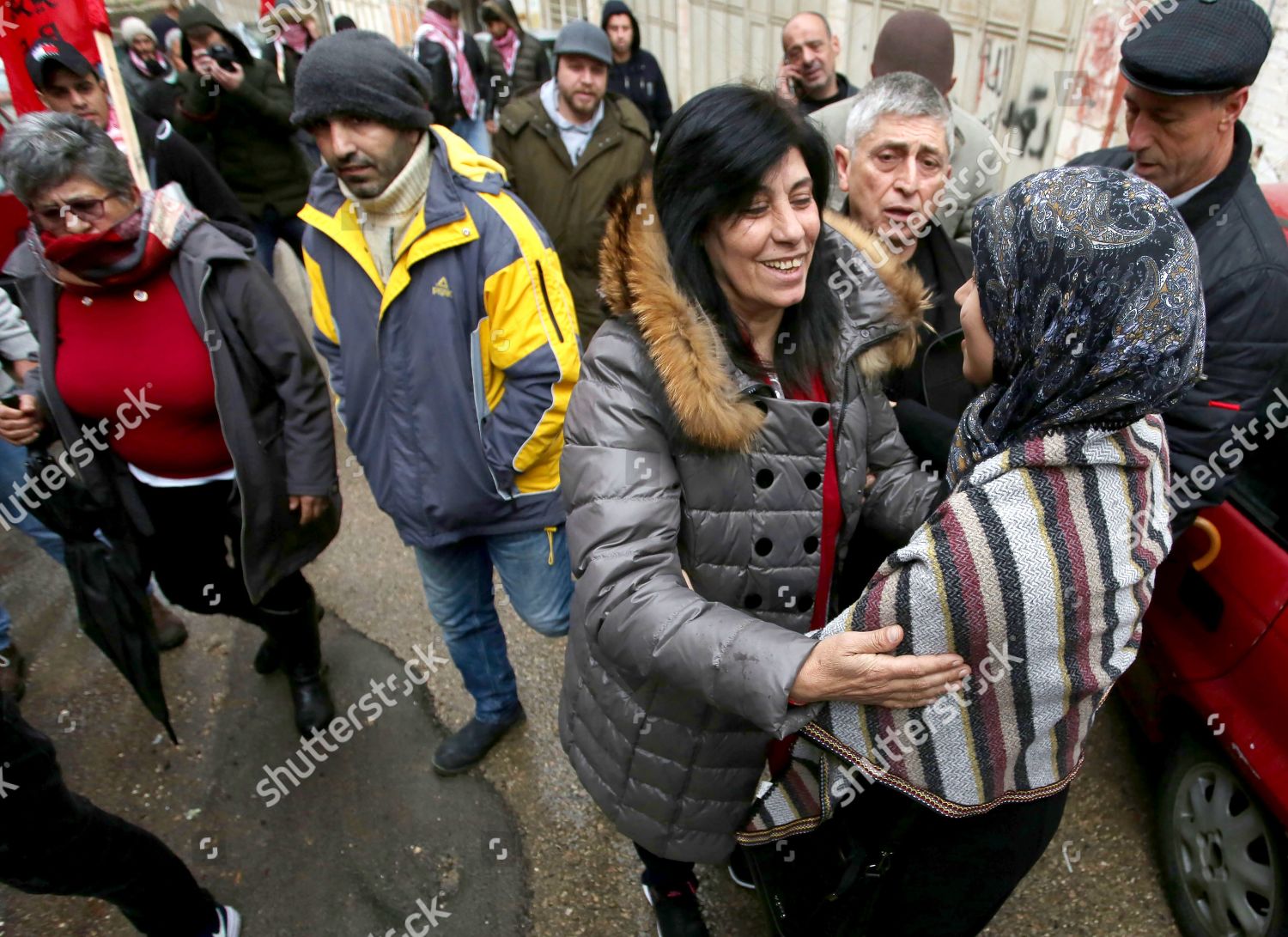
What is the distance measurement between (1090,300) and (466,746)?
252 centimetres

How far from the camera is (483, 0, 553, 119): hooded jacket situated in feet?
24.2

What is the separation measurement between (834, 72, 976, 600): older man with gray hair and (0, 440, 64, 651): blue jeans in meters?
3.03

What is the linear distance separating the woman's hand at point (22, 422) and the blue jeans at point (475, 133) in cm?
536

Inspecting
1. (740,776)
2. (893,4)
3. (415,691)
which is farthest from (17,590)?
(893,4)

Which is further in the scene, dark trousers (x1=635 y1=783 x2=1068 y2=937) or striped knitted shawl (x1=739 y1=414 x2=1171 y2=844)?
dark trousers (x1=635 y1=783 x2=1068 y2=937)

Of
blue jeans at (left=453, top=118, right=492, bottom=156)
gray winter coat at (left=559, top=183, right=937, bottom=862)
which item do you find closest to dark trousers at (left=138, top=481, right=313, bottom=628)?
gray winter coat at (left=559, top=183, right=937, bottom=862)

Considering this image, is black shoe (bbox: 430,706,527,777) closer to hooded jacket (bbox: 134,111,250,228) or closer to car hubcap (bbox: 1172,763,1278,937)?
car hubcap (bbox: 1172,763,1278,937)

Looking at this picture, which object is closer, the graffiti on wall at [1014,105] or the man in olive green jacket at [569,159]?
the man in olive green jacket at [569,159]

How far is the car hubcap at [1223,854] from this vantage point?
2186 mm

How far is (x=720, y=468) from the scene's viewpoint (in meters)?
1.60

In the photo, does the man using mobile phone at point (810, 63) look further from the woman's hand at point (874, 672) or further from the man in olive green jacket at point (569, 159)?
the woman's hand at point (874, 672)

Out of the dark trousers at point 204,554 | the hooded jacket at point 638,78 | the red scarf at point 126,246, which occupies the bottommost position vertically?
the dark trousers at point 204,554

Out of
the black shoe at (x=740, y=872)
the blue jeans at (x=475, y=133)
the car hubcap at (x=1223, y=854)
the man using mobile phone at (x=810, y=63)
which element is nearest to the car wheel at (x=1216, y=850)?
the car hubcap at (x=1223, y=854)

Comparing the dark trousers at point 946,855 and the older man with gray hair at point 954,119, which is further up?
the older man with gray hair at point 954,119
